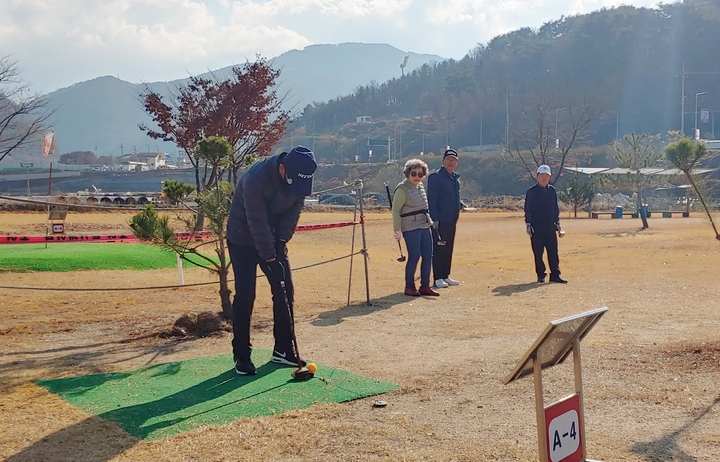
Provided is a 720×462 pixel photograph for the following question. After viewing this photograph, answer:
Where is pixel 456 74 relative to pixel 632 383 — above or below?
above

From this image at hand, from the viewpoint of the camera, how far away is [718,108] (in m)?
134

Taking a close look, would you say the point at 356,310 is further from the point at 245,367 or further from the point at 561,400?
the point at 561,400

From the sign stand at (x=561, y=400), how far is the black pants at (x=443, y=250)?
743 cm

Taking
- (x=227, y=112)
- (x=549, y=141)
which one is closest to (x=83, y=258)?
(x=227, y=112)

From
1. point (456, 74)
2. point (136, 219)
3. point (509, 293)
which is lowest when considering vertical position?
point (509, 293)

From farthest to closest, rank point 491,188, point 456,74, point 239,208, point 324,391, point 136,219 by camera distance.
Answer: point 456,74, point 491,188, point 136,219, point 239,208, point 324,391

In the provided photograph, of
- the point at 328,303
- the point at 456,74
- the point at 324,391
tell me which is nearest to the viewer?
the point at 324,391

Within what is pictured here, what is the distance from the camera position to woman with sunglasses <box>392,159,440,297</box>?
34.1 feet

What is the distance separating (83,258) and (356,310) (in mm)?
7265

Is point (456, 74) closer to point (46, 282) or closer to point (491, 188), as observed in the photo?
point (491, 188)

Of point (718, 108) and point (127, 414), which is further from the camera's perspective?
point (718, 108)

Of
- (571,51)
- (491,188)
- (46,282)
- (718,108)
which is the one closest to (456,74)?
(571,51)

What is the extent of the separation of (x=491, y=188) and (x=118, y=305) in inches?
3697

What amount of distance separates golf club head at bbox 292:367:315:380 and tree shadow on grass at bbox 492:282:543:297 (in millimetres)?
5422
